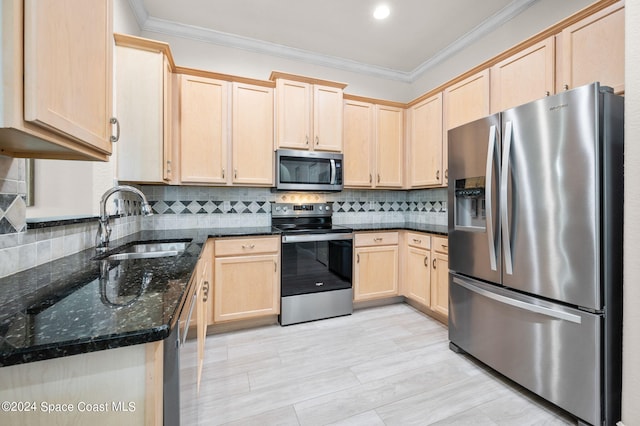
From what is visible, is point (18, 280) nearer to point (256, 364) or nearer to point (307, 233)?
point (256, 364)

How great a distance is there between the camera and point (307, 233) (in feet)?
8.85

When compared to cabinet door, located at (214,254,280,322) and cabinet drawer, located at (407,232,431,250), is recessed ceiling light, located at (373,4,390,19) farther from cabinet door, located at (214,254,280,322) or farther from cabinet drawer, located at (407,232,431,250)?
cabinet door, located at (214,254,280,322)

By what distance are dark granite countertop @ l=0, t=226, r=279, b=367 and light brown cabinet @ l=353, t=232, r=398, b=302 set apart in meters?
2.04

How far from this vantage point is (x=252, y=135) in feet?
9.14

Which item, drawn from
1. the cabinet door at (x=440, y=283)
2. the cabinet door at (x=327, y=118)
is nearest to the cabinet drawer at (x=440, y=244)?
the cabinet door at (x=440, y=283)

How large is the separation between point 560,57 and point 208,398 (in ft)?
10.4

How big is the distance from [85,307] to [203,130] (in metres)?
2.20

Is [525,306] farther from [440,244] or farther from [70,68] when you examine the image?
[70,68]

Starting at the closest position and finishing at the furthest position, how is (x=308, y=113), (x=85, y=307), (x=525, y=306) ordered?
1. (x=85, y=307)
2. (x=525, y=306)
3. (x=308, y=113)

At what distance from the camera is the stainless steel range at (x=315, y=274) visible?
2660 millimetres

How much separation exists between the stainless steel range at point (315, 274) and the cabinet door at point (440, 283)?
0.81 meters

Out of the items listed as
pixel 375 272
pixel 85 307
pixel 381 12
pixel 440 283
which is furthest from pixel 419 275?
pixel 85 307

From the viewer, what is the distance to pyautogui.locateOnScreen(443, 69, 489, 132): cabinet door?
2.43m

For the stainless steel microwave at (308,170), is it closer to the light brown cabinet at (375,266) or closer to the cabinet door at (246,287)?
the light brown cabinet at (375,266)
